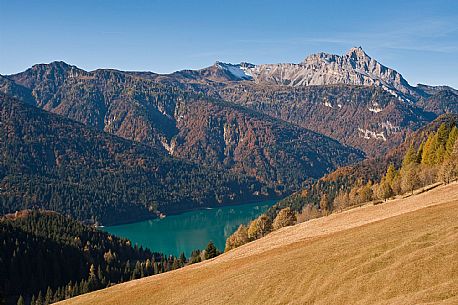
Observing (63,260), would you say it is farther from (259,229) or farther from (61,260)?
(259,229)

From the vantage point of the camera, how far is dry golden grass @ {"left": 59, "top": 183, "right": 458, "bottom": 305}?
35.9 m

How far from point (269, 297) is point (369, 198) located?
3821 inches

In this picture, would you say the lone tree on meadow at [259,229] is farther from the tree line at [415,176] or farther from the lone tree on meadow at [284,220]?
the lone tree on meadow at [284,220]

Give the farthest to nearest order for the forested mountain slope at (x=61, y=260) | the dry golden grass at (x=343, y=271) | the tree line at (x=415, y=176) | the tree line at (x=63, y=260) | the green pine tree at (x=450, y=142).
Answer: the forested mountain slope at (x=61, y=260) < the tree line at (x=63, y=260) < the green pine tree at (x=450, y=142) < the tree line at (x=415, y=176) < the dry golden grass at (x=343, y=271)

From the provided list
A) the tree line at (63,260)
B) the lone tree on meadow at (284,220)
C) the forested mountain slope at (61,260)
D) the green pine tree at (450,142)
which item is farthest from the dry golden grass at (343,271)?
the forested mountain slope at (61,260)

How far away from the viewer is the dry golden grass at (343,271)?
118 feet

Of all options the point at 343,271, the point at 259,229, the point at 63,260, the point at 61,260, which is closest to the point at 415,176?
the point at 259,229

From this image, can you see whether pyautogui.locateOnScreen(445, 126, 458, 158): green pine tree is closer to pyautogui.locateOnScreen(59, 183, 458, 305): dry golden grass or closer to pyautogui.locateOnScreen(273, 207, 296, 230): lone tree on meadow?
pyautogui.locateOnScreen(273, 207, 296, 230): lone tree on meadow

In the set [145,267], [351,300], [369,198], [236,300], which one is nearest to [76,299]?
[236,300]

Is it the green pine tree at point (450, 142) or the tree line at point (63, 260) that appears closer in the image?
the green pine tree at point (450, 142)

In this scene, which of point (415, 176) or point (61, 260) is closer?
point (415, 176)

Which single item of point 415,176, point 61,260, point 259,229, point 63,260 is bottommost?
point 63,260

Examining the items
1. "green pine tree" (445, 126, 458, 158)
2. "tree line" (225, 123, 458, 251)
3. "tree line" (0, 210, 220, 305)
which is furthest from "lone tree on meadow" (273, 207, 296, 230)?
"green pine tree" (445, 126, 458, 158)

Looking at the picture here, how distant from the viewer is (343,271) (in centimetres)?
4188
